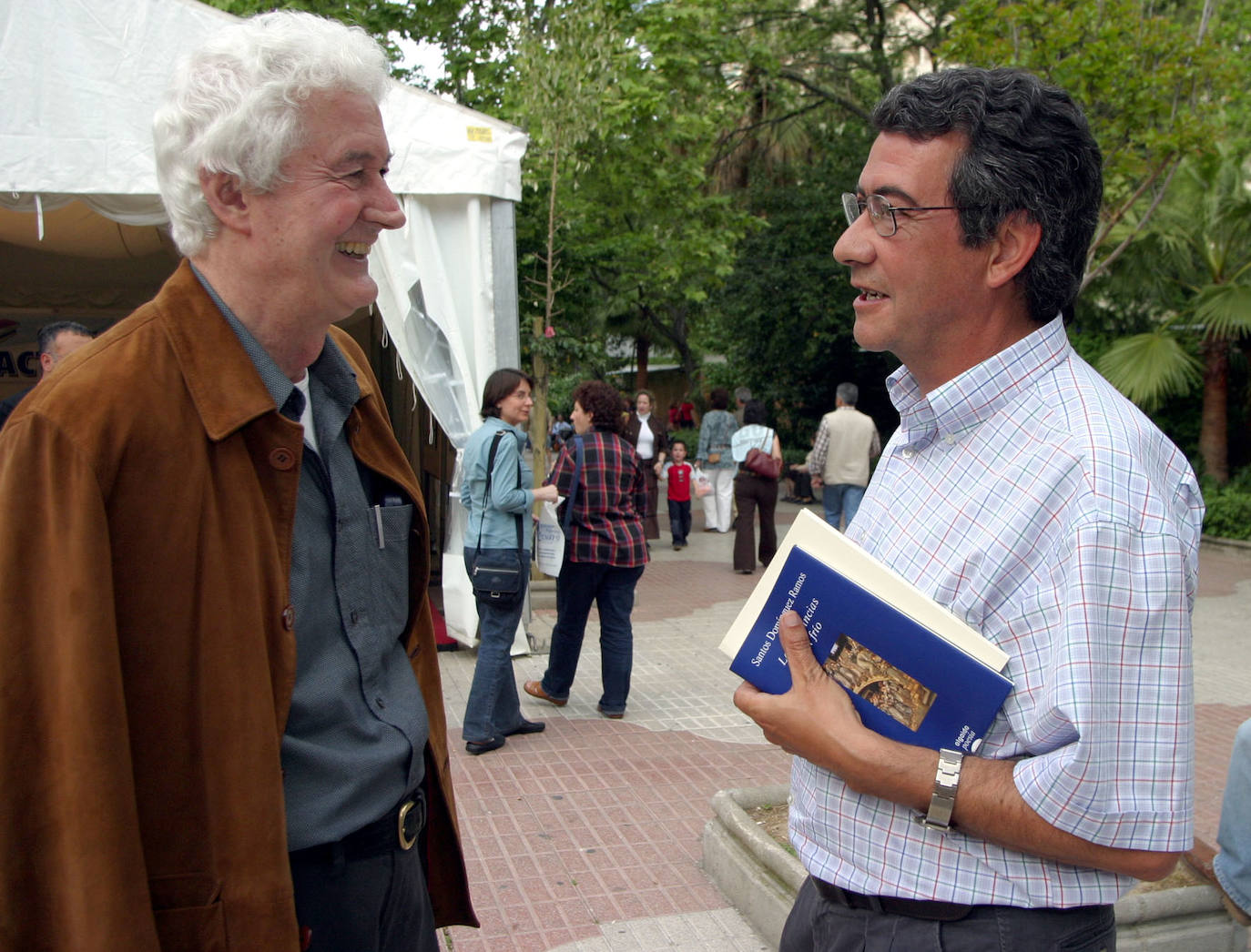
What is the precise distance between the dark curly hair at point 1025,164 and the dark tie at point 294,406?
103 centimetres

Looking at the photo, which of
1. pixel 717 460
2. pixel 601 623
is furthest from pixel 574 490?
pixel 717 460

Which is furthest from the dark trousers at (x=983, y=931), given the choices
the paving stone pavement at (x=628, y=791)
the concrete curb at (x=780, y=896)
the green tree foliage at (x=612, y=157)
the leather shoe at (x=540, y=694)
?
the green tree foliage at (x=612, y=157)

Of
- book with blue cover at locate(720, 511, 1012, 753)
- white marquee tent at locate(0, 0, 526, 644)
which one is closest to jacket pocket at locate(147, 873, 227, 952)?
book with blue cover at locate(720, 511, 1012, 753)

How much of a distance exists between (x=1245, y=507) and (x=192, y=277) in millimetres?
13403

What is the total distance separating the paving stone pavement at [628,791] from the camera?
362 centimetres

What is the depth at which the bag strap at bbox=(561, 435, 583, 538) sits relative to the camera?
Result: 223 inches

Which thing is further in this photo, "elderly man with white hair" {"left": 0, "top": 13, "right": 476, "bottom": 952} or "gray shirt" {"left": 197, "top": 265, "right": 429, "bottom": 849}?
"gray shirt" {"left": 197, "top": 265, "right": 429, "bottom": 849}

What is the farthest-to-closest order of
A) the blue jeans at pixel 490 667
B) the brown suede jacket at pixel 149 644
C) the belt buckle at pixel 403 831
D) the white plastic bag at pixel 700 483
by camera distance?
the white plastic bag at pixel 700 483, the blue jeans at pixel 490 667, the belt buckle at pixel 403 831, the brown suede jacket at pixel 149 644

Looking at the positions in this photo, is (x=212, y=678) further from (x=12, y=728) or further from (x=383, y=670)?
(x=383, y=670)

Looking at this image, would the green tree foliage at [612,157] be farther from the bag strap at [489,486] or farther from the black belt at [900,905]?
the black belt at [900,905]

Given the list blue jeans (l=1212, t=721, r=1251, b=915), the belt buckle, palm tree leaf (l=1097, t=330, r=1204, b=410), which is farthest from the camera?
palm tree leaf (l=1097, t=330, r=1204, b=410)

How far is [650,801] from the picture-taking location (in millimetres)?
4703

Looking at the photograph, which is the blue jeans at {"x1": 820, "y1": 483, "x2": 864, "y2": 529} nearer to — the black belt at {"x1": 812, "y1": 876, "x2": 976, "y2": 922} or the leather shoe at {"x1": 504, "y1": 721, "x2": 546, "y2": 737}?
the leather shoe at {"x1": 504, "y1": 721, "x2": 546, "y2": 737}

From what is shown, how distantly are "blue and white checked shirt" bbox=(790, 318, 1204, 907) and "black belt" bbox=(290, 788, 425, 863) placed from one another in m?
0.65
